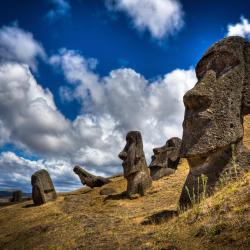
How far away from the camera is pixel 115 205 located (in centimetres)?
1744

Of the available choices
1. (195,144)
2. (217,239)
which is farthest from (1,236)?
(217,239)

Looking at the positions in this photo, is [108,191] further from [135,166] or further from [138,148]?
[138,148]

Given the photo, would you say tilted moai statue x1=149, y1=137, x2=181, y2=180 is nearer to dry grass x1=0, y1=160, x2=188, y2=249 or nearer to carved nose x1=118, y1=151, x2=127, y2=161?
carved nose x1=118, y1=151, x2=127, y2=161

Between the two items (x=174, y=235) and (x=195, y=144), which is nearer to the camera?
(x=174, y=235)

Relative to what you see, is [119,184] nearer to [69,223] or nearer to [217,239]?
[69,223]

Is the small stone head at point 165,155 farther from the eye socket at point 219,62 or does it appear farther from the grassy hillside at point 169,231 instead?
the eye socket at point 219,62

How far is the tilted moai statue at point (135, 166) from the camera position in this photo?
19.5 metres

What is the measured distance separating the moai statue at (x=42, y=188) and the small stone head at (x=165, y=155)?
7902 mm

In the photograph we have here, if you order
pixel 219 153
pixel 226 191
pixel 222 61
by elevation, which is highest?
pixel 222 61

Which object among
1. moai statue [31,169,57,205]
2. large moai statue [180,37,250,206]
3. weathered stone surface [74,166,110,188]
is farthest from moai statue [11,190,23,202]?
large moai statue [180,37,250,206]

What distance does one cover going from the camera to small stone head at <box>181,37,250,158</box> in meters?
10.1

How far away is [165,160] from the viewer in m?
26.5

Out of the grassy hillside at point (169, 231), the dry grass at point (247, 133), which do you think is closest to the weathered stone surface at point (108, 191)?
the grassy hillside at point (169, 231)

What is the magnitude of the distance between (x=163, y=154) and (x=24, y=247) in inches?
698
